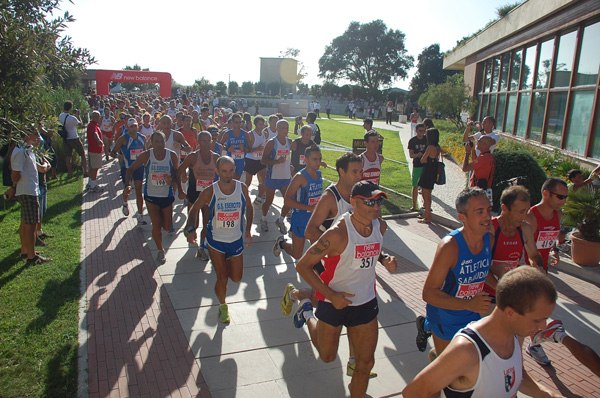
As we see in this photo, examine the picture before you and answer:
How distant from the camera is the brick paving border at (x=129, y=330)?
427cm

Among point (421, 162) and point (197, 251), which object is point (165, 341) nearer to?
point (197, 251)

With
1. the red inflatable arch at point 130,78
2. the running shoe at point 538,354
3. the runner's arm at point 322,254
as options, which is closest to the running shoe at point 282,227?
the running shoe at point 538,354

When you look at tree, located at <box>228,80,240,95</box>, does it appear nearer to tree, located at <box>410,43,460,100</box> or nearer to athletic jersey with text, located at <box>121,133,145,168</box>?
tree, located at <box>410,43,460,100</box>

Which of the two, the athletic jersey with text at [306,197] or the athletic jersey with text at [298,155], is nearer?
the athletic jersey with text at [306,197]

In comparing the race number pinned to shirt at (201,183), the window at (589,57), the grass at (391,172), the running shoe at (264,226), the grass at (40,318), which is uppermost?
the window at (589,57)

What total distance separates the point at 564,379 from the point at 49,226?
9.08 m

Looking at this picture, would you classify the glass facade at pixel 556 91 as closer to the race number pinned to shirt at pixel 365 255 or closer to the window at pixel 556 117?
the window at pixel 556 117

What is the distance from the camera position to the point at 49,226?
360 inches

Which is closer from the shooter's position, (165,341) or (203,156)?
(165,341)

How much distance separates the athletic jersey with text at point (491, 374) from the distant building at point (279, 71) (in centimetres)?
6915

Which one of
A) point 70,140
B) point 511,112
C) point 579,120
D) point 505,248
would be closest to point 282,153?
point 505,248

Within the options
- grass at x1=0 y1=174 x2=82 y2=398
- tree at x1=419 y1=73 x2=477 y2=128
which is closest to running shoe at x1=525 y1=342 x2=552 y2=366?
grass at x1=0 y1=174 x2=82 y2=398

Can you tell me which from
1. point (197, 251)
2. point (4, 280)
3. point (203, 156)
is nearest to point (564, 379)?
point (197, 251)

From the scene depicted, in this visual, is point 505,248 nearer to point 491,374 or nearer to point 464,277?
point 464,277
